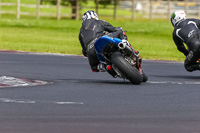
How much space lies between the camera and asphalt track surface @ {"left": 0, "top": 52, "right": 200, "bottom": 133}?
27.1 feet

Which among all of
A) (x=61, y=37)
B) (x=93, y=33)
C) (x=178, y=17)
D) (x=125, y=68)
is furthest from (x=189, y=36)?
(x=61, y=37)

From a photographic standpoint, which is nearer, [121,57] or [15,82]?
[121,57]

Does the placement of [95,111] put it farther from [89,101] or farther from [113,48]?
[113,48]

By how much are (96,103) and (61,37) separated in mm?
23647

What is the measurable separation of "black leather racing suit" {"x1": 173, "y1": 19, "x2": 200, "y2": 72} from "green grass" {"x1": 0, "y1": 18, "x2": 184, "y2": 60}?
321 inches

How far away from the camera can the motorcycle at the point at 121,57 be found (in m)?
13.0

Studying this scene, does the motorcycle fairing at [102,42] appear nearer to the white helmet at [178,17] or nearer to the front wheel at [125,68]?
the front wheel at [125,68]

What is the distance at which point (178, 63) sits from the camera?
20328 mm

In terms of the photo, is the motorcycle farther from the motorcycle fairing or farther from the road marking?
the road marking

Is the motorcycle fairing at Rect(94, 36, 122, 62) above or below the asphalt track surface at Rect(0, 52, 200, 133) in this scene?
above

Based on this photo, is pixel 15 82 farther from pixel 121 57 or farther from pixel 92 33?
pixel 121 57

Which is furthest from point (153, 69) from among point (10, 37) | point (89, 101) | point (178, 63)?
point (10, 37)

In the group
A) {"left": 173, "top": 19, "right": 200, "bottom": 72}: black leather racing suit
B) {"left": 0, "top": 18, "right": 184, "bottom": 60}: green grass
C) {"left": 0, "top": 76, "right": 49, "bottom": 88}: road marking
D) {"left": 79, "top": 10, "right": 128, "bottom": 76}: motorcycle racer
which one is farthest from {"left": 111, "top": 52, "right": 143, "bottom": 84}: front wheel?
{"left": 0, "top": 18, "right": 184, "bottom": 60}: green grass

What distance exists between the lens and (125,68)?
1301cm
